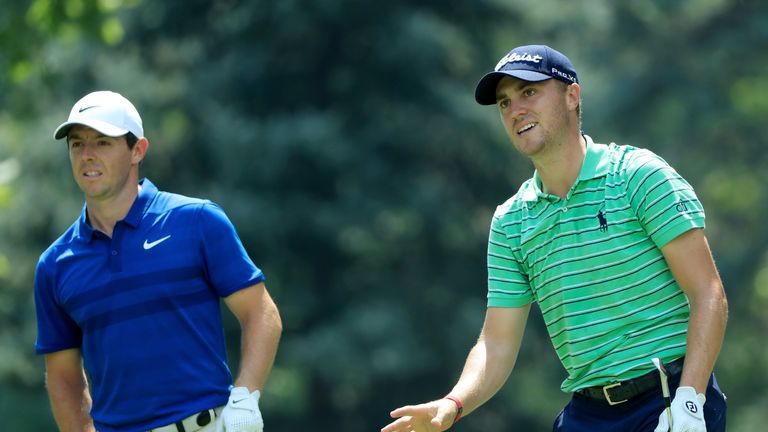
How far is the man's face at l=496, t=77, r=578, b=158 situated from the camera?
212 inches

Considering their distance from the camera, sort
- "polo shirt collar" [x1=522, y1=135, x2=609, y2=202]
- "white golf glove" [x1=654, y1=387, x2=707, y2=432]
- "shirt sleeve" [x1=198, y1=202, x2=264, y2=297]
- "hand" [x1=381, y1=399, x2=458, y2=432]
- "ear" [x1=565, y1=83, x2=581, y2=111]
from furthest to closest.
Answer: "shirt sleeve" [x1=198, y1=202, x2=264, y2=297]
"ear" [x1=565, y1=83, x2=581, y2=111]
"polo shirt collar" [x1=522, y1=135, x2=609, y2=202]
"hand" [x1=381, y1=399, x2=458, y2=432]
"white golf glove" [x1=654, y1=387, x2=707, y2=432]

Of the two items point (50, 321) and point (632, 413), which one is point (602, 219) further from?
point (50, 321)

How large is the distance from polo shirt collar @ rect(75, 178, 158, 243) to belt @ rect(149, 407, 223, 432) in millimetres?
800

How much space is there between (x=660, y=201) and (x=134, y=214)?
2.13 metres

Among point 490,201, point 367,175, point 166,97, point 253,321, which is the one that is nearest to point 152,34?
point 166,97

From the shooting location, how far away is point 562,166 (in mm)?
5410

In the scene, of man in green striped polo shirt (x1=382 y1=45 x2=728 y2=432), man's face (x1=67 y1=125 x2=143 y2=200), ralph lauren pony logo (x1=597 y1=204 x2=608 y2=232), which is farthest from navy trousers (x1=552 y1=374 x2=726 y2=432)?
man's face (x1=67 y1=125 x2=143 y2=200)

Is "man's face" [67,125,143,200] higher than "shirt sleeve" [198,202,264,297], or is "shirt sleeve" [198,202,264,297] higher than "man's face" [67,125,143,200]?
"man's face" [67,125,143,200]

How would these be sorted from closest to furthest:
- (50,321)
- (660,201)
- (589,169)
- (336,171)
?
(660,201)
(589,169)
(50,321)
(336,171)

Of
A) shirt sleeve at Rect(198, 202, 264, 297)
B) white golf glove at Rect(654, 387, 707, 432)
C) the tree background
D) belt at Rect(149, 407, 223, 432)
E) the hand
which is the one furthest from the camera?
the tree background

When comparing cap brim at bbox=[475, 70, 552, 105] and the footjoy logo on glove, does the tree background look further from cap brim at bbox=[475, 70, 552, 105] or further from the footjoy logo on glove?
the footjoy logo on glove

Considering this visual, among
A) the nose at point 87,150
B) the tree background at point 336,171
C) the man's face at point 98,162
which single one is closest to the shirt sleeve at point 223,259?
the man's face at point 98,162

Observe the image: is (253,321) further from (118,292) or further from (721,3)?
(721,3)

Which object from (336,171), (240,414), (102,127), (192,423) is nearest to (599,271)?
(240,414)
